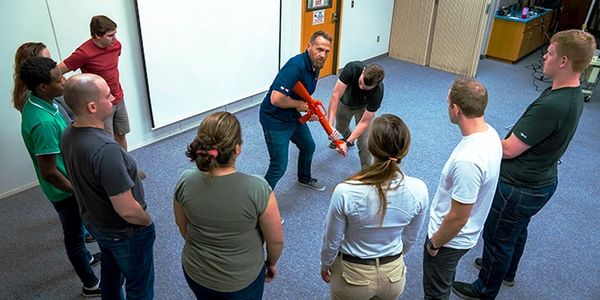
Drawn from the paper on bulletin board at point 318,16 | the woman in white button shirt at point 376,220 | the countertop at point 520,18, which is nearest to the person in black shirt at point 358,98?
the woman in white button shirt at point 376,220

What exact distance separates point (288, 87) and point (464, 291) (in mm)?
1595

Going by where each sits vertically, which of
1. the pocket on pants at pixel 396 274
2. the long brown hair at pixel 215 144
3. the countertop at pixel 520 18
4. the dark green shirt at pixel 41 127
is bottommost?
the pocket on pants at pixel 396 274

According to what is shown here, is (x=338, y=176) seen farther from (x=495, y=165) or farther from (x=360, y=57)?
(x=360, y=57)

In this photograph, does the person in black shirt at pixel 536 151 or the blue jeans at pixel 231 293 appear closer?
the blue jeans at pixel 231 293

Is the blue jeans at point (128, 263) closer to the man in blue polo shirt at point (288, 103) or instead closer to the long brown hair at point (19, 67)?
the long brown hair at point (19, 67)

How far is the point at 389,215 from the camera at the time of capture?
1472 mm

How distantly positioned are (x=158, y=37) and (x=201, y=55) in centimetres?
48

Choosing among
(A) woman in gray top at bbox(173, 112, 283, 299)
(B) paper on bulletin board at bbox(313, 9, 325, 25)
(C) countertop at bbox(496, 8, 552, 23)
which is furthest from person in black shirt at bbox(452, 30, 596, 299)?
(C) countertop at bbox(496, 8, 552, 23)

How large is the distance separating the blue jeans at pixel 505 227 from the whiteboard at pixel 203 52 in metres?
2.89

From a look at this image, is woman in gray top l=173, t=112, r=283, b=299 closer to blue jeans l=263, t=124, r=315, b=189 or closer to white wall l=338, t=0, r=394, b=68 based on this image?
blue jeans l=263, t=124, r=315, b=189

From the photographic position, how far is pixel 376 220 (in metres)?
1.47

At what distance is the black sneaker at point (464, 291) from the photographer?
7.84 feet

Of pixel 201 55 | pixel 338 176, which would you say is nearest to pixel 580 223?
pixel 338 176

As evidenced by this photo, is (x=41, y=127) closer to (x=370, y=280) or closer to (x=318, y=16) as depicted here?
(x=370, y=280)
